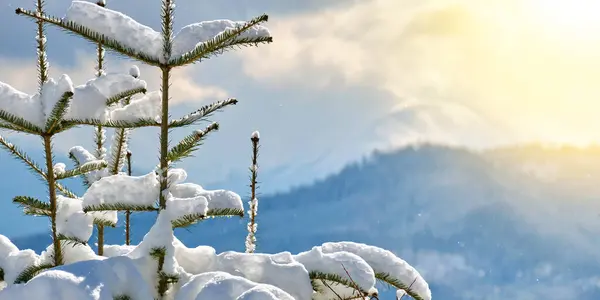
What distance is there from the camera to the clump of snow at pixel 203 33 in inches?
190

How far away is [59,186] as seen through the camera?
21.9 feet

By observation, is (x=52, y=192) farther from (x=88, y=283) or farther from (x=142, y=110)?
(x=88, y=283)

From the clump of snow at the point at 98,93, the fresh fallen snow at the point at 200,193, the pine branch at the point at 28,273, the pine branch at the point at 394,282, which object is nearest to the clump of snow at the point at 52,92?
the clump of snow at the point at 98,93

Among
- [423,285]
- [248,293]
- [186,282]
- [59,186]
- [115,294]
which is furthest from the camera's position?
[59,186]

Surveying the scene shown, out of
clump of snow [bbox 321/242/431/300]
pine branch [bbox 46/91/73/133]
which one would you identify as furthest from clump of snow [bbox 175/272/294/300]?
pine branch [bbox 46/91/73/133]

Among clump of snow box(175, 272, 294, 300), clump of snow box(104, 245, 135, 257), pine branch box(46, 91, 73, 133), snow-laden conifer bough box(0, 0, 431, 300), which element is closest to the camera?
clump of snow box(175, 272, 294, 300)

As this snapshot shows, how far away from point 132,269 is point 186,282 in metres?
0.47

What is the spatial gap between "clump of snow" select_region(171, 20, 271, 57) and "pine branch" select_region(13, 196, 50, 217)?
6.00ft

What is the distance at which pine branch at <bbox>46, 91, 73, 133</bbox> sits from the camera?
192 inches

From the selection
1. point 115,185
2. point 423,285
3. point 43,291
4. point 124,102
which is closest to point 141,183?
point 115,185

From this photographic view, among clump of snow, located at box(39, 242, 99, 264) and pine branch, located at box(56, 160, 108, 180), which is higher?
pine branch, located at box(56, 160, 108, 180)

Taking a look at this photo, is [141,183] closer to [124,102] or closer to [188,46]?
[188,46]

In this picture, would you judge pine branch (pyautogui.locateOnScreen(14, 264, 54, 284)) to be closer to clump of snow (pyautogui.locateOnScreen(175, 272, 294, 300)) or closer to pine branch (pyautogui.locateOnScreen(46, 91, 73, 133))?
pine branch (pyautogui.locateOnScreen(46, 91, 73, 133))

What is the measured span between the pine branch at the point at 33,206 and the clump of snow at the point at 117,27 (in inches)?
65.0
